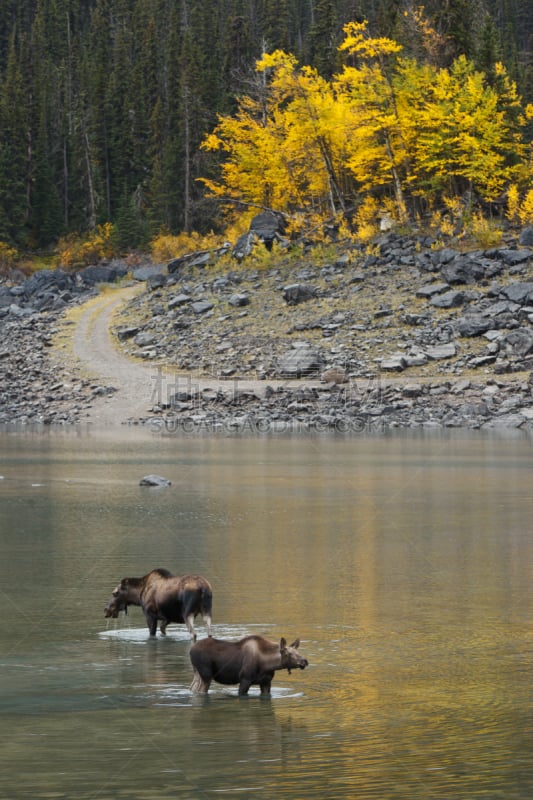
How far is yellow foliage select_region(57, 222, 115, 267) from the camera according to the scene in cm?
10062

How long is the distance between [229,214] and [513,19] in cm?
7406

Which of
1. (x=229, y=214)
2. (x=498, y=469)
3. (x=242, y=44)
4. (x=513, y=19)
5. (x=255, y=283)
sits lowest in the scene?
(x=498, y=469)

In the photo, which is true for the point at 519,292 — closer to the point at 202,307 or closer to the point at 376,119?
the point at 376,119

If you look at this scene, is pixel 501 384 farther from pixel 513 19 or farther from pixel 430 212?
pixel 513 19

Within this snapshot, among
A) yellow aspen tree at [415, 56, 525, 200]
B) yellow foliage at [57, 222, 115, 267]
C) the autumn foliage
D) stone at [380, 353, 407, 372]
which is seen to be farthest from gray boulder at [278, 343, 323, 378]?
yellow foliage at [57, 222, 115, 267]

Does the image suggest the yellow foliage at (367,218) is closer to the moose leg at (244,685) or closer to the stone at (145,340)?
the stone at (145,340)

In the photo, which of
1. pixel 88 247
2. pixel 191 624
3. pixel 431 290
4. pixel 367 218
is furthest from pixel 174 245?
pixel 191 624

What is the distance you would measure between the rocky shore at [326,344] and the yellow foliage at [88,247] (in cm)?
2764

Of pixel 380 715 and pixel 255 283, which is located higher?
pixel 255 283

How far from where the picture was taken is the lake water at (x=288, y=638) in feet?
27.9

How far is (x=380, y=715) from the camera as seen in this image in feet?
32.4

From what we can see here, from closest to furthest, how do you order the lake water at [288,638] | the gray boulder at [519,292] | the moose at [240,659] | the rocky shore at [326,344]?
the lake water at [288,638]
the moose at [240,659]
the rocky shore at [326,344]
the gray boulder at [519,292]

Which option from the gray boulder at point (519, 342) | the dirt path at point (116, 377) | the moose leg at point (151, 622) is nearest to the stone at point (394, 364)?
the dirt path at point (116, 377)

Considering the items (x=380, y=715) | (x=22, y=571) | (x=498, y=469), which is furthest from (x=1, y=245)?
(x=380, y=715)
